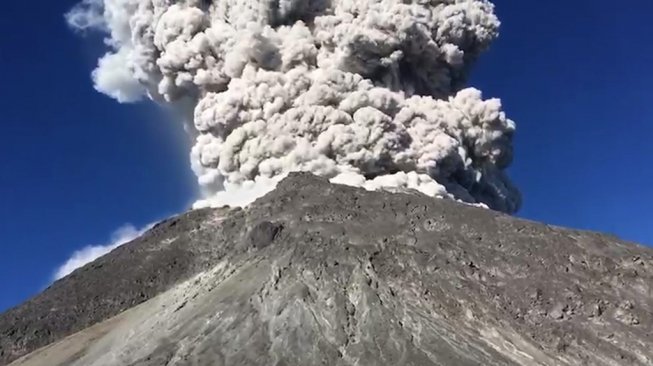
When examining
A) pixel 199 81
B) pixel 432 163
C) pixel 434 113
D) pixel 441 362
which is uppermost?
pixel 199 81

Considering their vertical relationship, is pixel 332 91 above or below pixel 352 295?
above

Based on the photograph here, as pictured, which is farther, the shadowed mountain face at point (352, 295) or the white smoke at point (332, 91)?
the white smoke at point (332, 91)

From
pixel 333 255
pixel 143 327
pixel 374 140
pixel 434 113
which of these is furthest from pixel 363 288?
pixel 434 113

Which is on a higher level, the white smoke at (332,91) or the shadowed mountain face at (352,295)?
the white smoke at (332,91)

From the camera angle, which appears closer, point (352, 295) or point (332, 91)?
point (352, 295)

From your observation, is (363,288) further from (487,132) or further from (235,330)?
(487,132)
